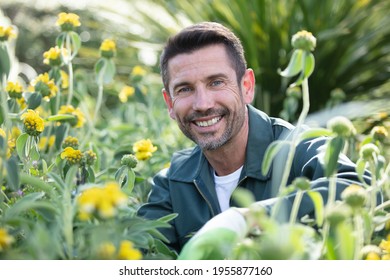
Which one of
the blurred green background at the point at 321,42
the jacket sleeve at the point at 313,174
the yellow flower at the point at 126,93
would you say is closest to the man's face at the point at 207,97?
the jacket sleeve at the point at 313,174

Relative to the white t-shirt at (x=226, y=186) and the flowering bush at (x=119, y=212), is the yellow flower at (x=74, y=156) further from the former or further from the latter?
the white t-shirt at (x=226, y=186)

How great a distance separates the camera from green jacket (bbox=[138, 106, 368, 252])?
1.66 meters

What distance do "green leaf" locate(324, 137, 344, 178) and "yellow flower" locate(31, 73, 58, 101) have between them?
3.54 feet

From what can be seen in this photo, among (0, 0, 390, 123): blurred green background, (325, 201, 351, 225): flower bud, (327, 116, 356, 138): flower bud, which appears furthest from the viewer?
(0, 0, 390, 123): blurred green background

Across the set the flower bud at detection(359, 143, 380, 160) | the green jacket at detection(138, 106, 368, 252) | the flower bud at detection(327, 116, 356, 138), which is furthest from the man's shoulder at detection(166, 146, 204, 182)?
the flower bud at detection(327, 116, 356, 138)

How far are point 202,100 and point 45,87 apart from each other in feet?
1.59

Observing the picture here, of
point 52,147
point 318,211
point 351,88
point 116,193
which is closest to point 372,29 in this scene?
point 351,88

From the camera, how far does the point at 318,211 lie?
3.26 feet

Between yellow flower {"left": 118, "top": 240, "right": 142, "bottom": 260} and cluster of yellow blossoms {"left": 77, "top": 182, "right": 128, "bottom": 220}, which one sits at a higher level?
cluster of yellow blossoms {"left": 77, "top": 182, "right": 128, "bottom": 220}

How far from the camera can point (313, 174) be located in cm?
153

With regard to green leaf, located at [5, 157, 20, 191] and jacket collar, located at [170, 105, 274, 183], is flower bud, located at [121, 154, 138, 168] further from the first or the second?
green leaf, located at [5, 157, 20, 191]

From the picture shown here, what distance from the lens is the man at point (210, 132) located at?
67.2 inches

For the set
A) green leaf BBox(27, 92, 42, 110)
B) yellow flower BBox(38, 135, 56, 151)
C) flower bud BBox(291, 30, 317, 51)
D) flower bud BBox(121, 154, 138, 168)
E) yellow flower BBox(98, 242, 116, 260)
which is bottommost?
yellow flower BBox(98, 242, 116, 260)

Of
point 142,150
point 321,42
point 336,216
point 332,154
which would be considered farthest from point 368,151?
point 321,42
